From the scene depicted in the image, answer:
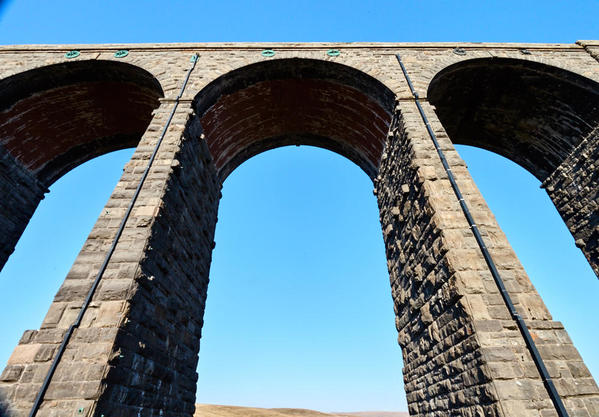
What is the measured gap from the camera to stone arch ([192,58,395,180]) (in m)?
8.49

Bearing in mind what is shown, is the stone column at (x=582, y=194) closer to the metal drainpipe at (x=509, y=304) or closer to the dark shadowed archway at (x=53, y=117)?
the metal drainpipe at (x=509, y=304)

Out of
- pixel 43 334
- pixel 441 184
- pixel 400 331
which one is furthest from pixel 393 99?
pixel 43 334

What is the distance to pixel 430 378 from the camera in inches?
Result: 210

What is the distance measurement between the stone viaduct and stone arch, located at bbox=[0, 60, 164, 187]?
1.9 inches

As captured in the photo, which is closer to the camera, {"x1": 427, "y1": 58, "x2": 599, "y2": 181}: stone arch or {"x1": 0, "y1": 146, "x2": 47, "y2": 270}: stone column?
{"x1": 0, "y1": 146, "x2": 47, "y2": 270}: stone column

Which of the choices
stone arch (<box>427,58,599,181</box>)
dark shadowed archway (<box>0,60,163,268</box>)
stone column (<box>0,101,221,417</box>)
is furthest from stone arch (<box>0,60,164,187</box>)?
stone arch (<box>427,58,599,181</box>)

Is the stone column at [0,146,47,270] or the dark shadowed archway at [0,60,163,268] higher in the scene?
the dark shadowed archway at [0,60,163,268]

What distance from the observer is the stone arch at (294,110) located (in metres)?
8.49

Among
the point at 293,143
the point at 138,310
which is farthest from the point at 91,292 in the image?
the point at 293,143

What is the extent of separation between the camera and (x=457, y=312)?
4.36 m

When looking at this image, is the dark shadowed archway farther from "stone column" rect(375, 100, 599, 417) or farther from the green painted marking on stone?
"stone column" rect(375, 100, 599, 417)

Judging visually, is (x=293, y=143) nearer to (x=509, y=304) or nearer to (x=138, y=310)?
(x=138, y=310)

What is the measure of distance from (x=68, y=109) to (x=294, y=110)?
694cm

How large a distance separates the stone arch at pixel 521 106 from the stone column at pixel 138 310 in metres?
7.19
